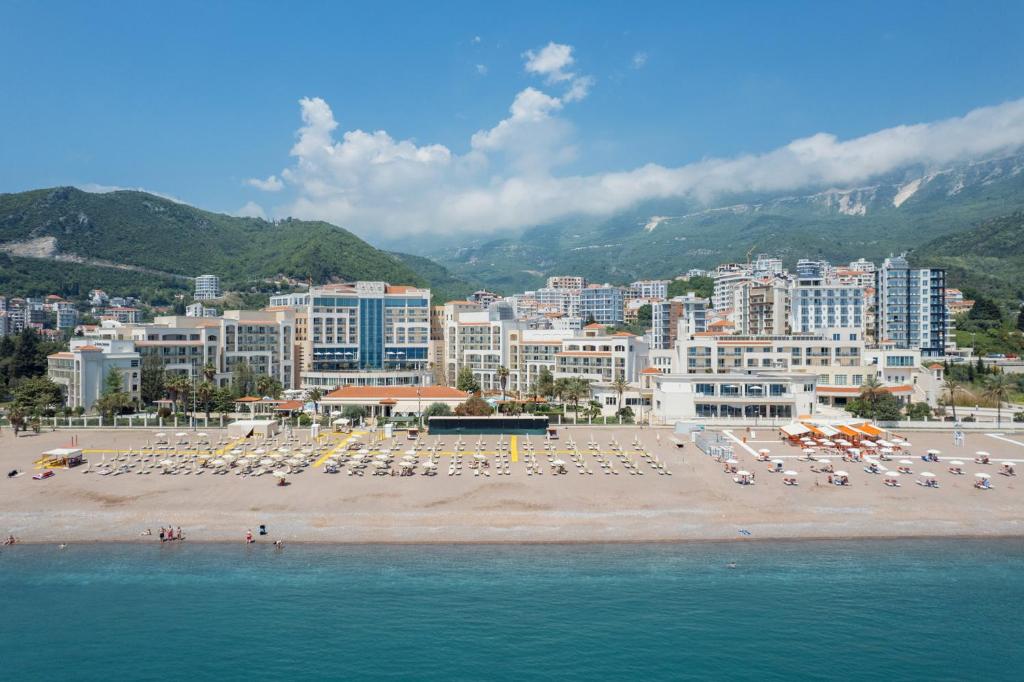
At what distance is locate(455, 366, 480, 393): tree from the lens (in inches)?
3713

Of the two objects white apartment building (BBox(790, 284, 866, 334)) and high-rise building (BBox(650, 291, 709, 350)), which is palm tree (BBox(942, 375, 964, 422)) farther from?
high-rise building (BBox(650, 291, 709, 350))

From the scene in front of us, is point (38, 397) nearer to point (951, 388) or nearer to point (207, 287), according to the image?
point (951, 388)

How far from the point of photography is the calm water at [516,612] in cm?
2677

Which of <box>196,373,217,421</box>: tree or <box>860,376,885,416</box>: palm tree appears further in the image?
<box>196,373,217,421</box>: tree

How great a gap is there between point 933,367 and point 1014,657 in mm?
69635

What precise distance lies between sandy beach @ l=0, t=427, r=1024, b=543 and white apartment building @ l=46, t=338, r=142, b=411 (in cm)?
Result: 2564

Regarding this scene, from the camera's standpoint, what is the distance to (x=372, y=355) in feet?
349

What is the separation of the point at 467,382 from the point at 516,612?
65.0m

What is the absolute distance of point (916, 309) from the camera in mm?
113250

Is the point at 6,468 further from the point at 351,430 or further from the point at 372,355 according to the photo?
the point at 372,355

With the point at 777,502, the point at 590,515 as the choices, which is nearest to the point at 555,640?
the point at 590,515

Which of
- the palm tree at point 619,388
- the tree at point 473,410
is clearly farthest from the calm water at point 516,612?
the palm tree at point 619,388

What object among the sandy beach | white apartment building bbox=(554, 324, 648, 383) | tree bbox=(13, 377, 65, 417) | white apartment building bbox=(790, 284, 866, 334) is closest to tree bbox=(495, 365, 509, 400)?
white apartment building bbox=(554, 324, 648, 383)

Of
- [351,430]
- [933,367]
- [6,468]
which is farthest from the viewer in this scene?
[933,367]
